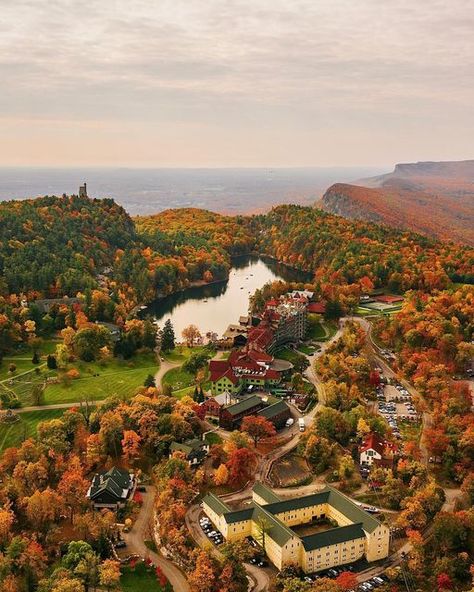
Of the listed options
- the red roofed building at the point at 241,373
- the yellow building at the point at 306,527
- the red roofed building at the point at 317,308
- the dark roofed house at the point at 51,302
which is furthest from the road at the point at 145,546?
the red roofed building at the point at 317,308

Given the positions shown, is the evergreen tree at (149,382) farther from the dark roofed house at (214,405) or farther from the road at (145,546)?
the road at (145,546)

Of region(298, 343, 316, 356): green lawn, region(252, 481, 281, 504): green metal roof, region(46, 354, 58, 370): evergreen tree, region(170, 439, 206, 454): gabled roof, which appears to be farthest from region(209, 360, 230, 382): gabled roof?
region(252, 481, 281, 504): green metal roof

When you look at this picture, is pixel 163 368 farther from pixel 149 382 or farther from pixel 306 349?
pixel 306 349

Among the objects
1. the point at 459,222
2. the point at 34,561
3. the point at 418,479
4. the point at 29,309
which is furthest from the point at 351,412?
the point at 459,222

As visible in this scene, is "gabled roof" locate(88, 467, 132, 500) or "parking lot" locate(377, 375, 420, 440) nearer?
"gabled roof" locate(88, 467, 132, 500)

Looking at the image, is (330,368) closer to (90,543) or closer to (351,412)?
(351,412)

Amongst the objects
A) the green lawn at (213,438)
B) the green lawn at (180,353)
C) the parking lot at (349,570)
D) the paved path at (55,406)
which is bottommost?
the parking lot at (349,570)

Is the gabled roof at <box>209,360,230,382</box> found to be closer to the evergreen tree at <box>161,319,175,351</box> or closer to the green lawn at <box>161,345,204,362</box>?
the green lawn at <box>161,345,204,362</box>
